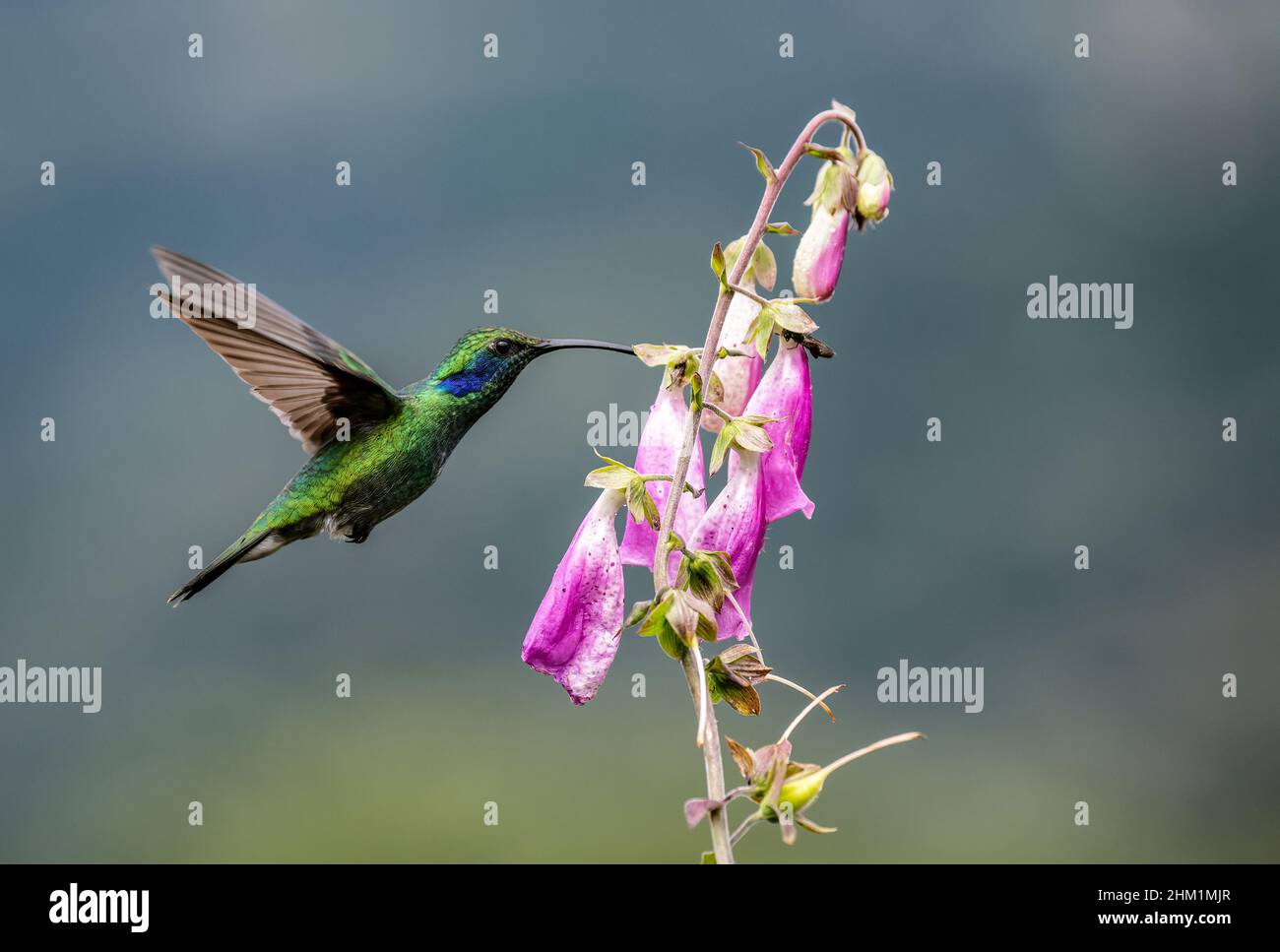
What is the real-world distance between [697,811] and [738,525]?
0.75 feet

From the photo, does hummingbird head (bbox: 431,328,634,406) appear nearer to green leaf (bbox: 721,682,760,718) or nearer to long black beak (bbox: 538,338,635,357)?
long black beak (bbox: 538,338,635,357)

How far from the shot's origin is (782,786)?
0.71 metres

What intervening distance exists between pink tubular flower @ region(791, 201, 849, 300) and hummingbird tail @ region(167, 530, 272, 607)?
2.15 ft

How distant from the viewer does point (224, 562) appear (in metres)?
1.18

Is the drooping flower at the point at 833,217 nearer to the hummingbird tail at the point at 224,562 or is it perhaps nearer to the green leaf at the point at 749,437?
the green leaf at the point at 749,437

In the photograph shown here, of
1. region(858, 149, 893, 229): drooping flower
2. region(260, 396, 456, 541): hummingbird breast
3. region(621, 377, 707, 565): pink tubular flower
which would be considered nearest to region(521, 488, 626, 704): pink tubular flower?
region(621, 377, 707, 565): pink tubular flower

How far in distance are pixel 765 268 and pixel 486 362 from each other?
0.35 meters

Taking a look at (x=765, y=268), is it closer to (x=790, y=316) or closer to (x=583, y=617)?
(x=790, y=316)

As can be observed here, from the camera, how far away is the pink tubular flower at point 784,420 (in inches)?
33.2

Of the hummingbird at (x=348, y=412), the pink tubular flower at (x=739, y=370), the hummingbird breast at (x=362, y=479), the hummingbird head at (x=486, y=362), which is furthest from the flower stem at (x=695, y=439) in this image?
the hummingbird breast at (x=362, y=479)

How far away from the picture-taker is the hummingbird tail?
1.13 m

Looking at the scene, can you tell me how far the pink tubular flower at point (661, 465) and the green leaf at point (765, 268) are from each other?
0.34 feet

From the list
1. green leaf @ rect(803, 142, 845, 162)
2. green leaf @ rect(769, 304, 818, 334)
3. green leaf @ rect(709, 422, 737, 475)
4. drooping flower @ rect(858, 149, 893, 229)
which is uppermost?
green leaf @ rect(803, 142, 845, 162)

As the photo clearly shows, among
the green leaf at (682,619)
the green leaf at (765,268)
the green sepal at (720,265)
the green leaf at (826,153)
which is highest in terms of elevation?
the green leaf at (826,153)
